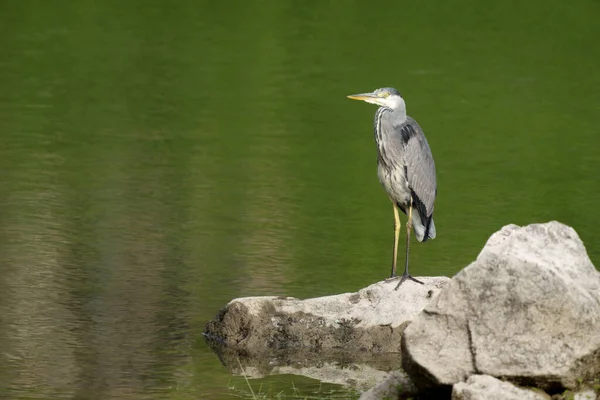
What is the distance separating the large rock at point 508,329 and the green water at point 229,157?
207 cm

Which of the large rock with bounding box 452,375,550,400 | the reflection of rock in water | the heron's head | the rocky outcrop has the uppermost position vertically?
the heron's head

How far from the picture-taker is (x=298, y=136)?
70.7 ft

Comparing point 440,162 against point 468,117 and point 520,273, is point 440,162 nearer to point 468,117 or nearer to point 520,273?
point 468,117

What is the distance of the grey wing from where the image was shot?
11.9m

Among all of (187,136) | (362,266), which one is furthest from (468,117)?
(362,266)

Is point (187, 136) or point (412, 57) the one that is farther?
point (412, 57)

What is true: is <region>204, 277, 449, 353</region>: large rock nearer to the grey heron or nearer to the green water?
the green water

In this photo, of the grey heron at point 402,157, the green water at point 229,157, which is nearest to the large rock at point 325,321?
the green water at point 229,157

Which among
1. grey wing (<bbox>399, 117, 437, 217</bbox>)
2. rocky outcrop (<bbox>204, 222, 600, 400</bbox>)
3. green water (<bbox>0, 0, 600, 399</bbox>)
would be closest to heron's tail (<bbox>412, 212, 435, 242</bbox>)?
grey wing (<bbox>399, 117, 437, 217</bbox>)

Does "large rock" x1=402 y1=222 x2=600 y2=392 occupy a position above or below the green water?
above

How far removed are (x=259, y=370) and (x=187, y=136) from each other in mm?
10482

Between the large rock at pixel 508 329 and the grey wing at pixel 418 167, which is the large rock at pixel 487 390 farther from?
the grey wing at pixel 418 167

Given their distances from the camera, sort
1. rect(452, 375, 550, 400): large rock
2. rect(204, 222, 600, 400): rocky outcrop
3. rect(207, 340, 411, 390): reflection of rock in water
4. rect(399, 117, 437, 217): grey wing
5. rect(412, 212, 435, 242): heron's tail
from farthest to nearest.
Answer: rect(412, 212, 435, 242): heron's tail < rect(399, 117, 437, 217): grey wing < rect(207, 340, 411, 390): reflection of rock in water < rect(204, 222, 600, 400): rocky outcrop < rect(452, 375, 550, 400): large rock

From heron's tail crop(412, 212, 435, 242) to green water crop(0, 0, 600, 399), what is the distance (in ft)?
4.64
